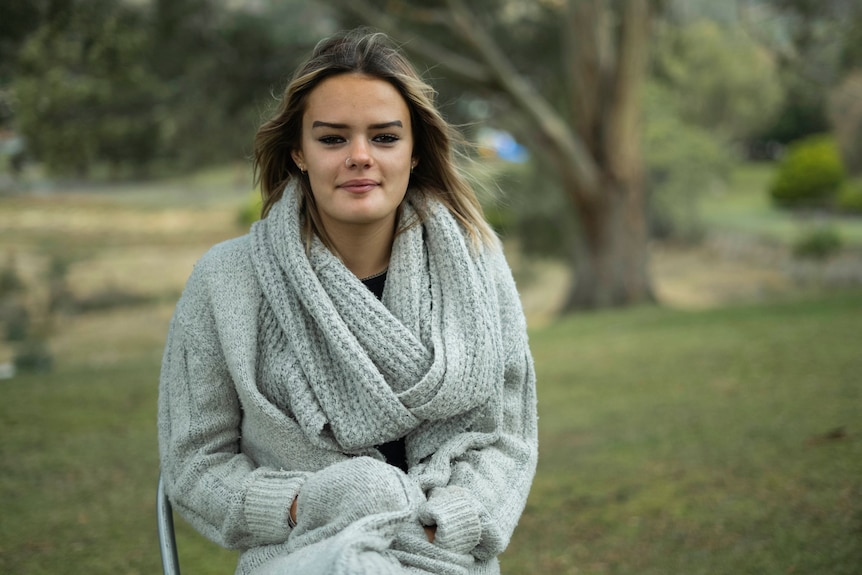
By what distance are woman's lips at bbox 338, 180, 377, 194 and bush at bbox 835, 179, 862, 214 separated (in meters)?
19.3

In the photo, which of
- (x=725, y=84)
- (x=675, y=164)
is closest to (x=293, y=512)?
(x=675, y=164)

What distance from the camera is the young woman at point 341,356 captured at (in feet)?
6.31

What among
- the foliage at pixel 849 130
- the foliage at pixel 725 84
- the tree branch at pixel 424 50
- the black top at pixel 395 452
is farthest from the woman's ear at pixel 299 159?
the foliage at pixel 849 130

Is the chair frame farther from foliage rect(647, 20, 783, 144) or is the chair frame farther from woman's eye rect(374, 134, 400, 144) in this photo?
foliage rect(647, 20, 783, 144)

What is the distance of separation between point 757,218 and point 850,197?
9.36 feet

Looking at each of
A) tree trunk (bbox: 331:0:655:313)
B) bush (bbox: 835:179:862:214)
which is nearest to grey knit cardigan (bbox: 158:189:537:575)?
tree trunk (bbox: 331:0:655:313)

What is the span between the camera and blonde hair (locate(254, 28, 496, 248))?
6.61 ft

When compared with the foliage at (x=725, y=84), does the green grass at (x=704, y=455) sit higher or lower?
lower

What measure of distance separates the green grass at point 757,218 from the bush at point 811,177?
0.42 m

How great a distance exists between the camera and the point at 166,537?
6.37 ft

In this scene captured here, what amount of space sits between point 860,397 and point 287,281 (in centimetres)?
405

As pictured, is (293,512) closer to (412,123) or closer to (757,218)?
(412,123)

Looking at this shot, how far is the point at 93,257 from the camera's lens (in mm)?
11945

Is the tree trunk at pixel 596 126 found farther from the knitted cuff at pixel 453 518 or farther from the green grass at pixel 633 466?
the knitted cuff at pixel 453 518
